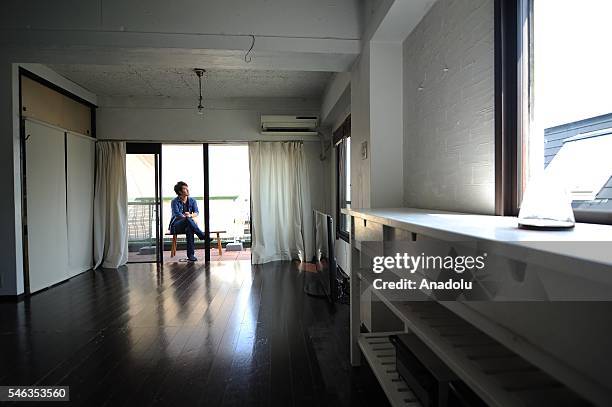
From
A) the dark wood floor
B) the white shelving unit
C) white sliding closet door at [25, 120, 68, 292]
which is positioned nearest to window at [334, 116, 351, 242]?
the dark wood floor

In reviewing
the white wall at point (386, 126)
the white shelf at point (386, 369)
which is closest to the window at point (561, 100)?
the white shelf at point (386, 369)

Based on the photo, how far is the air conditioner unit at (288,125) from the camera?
520 cm

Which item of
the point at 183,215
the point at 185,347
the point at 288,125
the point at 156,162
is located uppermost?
the point at 288,125

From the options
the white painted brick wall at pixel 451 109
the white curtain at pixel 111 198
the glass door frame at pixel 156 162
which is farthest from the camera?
the glass door frame at pixel 156 162

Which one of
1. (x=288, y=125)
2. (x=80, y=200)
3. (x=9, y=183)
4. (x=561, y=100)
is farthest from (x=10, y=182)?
(x=561, y=100)

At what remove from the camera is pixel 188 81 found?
14.6 feet

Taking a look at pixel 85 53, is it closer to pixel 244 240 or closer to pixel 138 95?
pixel 138 95

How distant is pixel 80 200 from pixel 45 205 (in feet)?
2.80

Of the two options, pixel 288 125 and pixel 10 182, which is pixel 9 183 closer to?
pixel 10 182

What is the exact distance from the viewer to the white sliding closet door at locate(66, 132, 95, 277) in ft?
14.7

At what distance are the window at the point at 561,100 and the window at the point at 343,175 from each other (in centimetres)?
280

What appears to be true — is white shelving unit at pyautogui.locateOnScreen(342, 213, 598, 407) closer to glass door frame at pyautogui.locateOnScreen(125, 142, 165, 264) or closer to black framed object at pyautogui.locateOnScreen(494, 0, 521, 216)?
black framed object at pyautogui.locateOnScreen(494, 0, 521, 216)

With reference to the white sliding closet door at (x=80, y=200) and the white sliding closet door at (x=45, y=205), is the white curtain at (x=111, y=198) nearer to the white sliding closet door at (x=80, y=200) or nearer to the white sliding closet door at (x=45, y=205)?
the white sliding closet door at (x=80, y=200)

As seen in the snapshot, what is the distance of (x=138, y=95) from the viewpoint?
5051 mm
